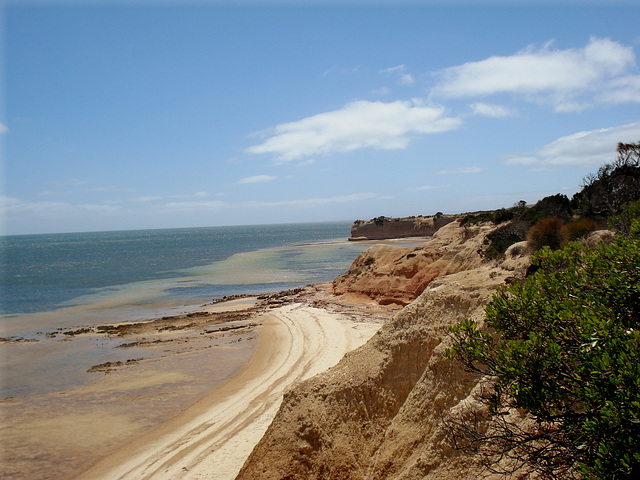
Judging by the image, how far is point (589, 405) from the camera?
2.86 m

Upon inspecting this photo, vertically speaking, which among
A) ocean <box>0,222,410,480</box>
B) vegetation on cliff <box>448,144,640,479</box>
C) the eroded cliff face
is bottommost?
ocean <box>0,222,410,480</box>

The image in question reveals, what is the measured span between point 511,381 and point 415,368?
3729mm

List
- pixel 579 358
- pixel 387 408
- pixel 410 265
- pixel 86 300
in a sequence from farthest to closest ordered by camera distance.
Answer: pixel 86 300 → pixel 410 265 → pixel 387 408 → pixel 579 358

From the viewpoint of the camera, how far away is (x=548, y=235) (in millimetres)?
13352

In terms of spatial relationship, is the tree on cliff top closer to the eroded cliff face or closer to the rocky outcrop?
the eroded cliff face

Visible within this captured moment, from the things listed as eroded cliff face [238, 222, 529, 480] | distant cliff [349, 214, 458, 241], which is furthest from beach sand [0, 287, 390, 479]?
distant cliff [349, 214, 458, 241]

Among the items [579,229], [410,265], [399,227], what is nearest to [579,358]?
[579,229]

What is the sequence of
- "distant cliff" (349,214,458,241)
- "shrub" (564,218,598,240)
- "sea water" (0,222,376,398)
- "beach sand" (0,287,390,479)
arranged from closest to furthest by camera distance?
"beach sand" (0,287,390,479) < "shrub" (564,218,598,240) < "sea water" (0,222,376,398) < "distant cliff" (349,214,458,241)

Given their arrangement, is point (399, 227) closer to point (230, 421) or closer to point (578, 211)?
point (578, 211)

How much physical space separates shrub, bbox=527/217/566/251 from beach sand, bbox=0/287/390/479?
22.6ft

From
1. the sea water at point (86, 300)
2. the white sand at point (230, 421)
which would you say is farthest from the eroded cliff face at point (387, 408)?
the sea water at point (86, 300)

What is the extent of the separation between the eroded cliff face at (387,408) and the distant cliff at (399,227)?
3117 inches

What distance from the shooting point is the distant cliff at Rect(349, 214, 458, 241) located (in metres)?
87.0

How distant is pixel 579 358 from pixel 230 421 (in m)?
8.92
